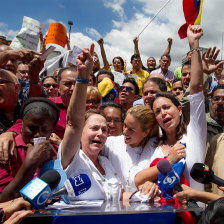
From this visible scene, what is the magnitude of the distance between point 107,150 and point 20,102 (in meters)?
1.14

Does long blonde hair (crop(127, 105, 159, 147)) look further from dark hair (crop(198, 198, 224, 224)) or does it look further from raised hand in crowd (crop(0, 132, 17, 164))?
dark hair (crop(198, 198, 224, 224))

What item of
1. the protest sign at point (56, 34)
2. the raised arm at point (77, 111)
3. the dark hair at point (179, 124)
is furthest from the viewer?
the protest sign at point (56, 34)

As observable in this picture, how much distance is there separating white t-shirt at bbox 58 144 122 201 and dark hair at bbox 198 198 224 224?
40.0 inches

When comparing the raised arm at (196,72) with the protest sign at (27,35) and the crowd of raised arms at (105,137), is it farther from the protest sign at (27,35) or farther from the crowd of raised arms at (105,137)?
the protest sign at (27,35)

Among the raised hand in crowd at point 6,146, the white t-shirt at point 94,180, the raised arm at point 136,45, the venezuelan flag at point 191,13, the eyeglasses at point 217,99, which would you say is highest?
the raised arm at point 136,45

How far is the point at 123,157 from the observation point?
2.75m

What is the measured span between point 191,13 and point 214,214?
2.36 m

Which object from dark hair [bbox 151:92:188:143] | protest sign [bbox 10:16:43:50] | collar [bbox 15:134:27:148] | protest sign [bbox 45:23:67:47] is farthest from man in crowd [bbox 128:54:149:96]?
collar [bbox 15:134:27:148]

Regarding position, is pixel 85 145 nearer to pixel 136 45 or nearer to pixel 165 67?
pixel 165 67

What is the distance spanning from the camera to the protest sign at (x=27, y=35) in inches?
170

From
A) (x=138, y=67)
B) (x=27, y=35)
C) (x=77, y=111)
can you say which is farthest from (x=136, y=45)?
(x=77, y=111)

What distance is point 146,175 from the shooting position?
91.4 inches

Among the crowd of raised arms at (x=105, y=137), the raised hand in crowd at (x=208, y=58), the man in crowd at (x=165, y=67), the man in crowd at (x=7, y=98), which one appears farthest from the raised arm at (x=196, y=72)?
the man in crowd at (x=165, y=67)

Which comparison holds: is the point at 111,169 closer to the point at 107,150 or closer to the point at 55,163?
the point at 107,150
